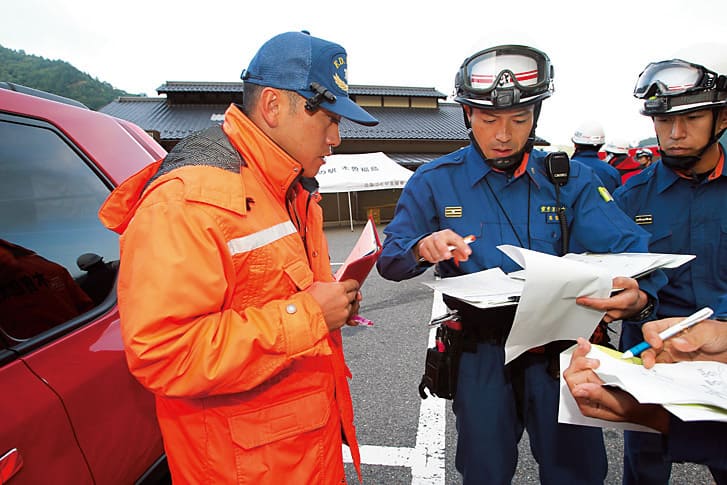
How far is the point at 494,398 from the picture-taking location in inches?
64.2

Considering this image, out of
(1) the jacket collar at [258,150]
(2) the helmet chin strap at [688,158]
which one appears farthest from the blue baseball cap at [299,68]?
(2) the helmet chin strap at [688,158]

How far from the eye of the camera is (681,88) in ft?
6.10

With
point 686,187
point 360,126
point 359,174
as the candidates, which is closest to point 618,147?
point 686,187

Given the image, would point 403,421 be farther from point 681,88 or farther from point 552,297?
point 681,88

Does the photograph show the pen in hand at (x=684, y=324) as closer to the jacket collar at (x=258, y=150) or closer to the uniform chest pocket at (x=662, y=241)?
the uniform chest pocket at (x=662, y=241)

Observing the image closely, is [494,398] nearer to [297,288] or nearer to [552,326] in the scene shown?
[552,326]

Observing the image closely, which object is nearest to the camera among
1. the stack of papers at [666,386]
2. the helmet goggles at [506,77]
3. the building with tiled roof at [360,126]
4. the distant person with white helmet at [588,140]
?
the stack of papers at [666,386]

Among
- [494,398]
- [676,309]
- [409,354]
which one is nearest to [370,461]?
[494,398]

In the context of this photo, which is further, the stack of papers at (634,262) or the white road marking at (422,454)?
the white road marking at (422,454)

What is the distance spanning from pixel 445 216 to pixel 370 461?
1.74 meters

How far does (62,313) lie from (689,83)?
2.72 metres

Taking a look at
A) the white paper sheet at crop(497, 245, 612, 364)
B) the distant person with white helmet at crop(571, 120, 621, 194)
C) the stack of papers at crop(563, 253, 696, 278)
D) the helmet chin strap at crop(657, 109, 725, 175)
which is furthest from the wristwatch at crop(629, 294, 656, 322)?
the distant person with white helmet at crop(571, 120, 621, 194)

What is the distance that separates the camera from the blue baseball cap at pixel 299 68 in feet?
4.21

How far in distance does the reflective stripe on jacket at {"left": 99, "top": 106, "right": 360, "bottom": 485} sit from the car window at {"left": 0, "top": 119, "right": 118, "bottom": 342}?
0.40m
